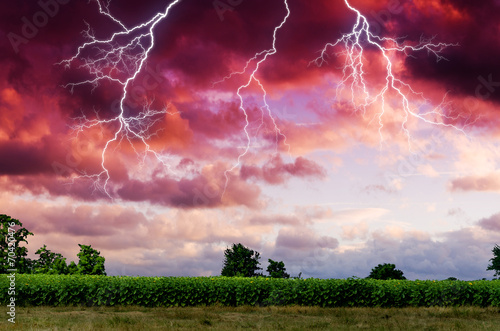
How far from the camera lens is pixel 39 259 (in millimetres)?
22906

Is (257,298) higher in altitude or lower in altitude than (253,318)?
higher

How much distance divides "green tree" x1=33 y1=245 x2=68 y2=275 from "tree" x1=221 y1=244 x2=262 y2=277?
6.89 m

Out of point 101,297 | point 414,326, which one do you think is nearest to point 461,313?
point 414,326

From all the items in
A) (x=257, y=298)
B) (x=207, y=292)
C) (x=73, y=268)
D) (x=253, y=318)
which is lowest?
(x=253, y=318)

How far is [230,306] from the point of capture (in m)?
17.2

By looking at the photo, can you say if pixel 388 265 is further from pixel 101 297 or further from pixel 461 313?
pixel 101 297

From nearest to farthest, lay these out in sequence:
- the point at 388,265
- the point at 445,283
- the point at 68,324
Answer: the point at 68,324
the point at 445,283
the point at 388,265

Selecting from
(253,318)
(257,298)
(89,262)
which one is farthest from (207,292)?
(89,262)

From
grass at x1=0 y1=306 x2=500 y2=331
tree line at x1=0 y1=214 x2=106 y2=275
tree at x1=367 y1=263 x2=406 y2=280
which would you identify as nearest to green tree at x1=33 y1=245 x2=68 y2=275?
tree line at x1=0 y1=214 x2=106 y2=275

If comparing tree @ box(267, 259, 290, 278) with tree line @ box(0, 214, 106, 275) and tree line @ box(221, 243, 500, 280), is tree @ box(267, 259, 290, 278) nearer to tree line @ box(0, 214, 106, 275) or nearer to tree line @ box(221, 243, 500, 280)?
tree line @ box(221, 243, 500, 280)

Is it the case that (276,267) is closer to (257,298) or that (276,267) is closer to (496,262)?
(257,298)

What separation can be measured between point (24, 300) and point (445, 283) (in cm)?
1456

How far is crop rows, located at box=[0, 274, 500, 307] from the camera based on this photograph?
17.3 m

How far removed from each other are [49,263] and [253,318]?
12044 millimetres
